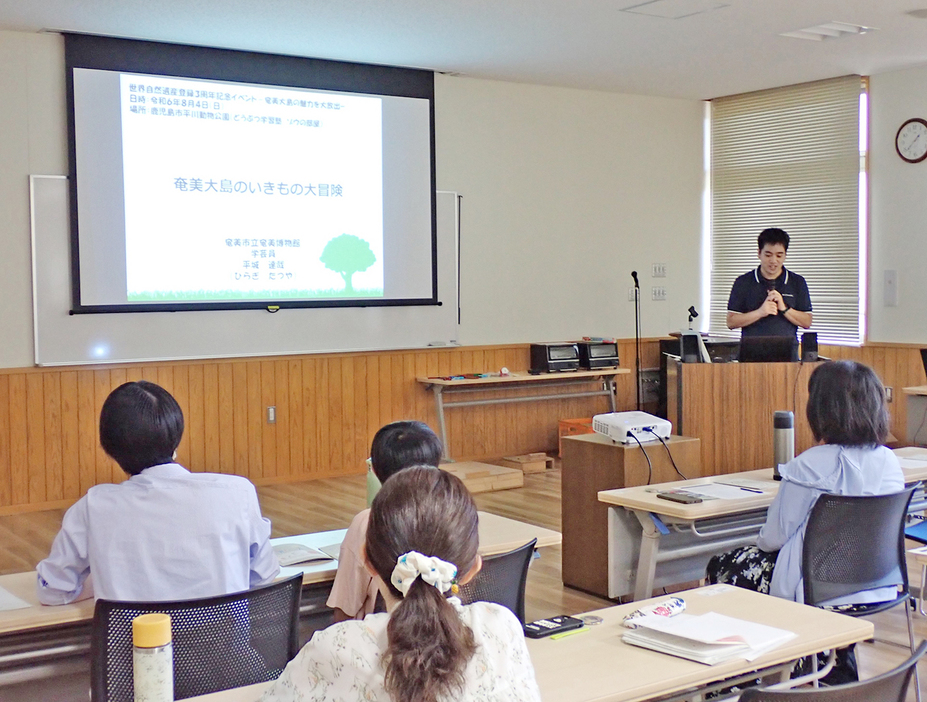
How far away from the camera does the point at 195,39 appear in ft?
21.4

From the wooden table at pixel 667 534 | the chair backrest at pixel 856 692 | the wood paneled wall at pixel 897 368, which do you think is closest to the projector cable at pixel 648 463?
the wooden table at pixel 667 534

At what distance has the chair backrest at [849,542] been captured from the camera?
2.93 meters

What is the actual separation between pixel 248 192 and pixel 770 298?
3.65 m

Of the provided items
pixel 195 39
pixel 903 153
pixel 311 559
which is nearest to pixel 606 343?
pixel 903 153

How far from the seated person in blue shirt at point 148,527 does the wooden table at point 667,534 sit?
1658 millimetres

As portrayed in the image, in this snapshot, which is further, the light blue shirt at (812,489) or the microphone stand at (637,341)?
the microphone stand at (637,341)

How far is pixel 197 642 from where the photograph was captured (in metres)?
1.98

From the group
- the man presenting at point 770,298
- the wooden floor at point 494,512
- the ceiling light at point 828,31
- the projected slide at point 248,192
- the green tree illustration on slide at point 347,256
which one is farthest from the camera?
the green tree illustration on slide at point 347,256

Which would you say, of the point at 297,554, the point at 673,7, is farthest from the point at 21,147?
the point at 297,554

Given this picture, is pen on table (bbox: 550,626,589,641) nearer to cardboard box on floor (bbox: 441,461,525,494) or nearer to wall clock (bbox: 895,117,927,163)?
cardboard box on floor (bbox: 441,461,525,494)

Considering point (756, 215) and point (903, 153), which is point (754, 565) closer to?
point (903, 153)

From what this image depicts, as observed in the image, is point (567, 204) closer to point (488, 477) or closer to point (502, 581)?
point (488, 477)

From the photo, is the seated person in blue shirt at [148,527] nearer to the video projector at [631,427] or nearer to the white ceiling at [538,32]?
the video projector at [631,427]

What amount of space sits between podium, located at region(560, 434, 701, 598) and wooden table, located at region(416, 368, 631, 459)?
3.01 meters
